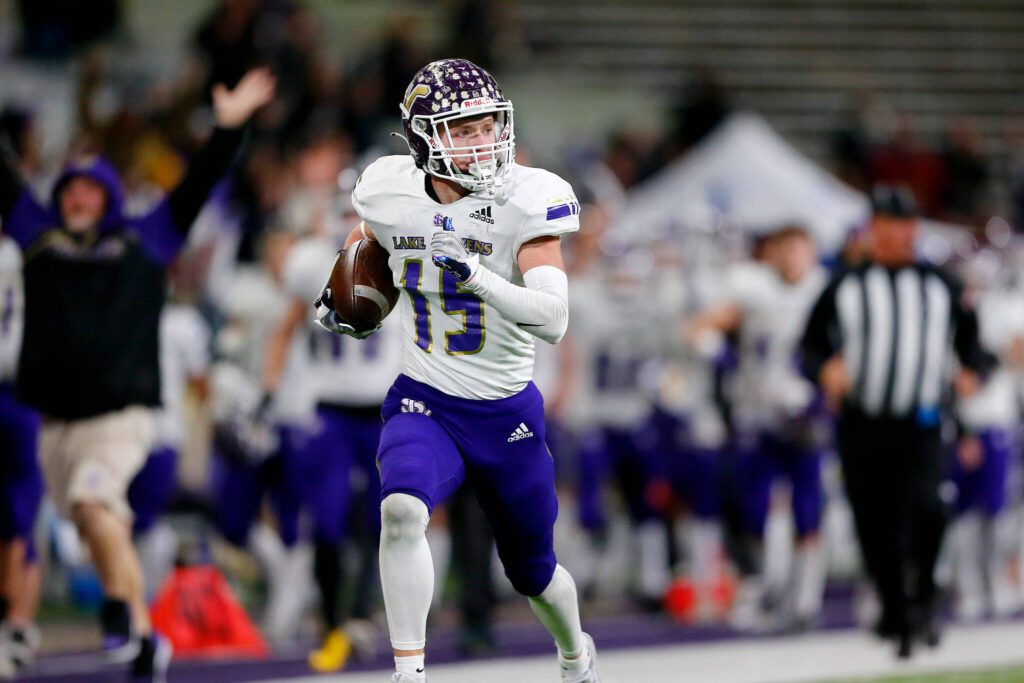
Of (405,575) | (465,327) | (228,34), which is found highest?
(228,34)

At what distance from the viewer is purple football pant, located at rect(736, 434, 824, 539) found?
895cm

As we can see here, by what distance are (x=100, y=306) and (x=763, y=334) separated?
13.5ft

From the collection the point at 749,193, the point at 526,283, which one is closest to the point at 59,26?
the point at 749,193

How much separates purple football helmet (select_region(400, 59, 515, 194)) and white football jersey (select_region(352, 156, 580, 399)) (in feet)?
0.27

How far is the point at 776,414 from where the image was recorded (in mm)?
9039

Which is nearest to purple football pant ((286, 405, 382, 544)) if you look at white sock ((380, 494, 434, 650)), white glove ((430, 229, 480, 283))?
white sock ((380, 494, 434, 650))

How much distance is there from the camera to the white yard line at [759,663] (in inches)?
260

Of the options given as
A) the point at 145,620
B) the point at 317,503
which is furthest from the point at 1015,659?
the point at 145,620

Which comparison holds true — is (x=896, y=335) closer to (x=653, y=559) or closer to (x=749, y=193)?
(x=653, y=559)

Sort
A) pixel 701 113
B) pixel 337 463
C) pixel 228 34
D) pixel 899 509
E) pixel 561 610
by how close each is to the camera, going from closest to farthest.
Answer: pixel 561 610
pixel 899 509
pixel 337 463
pixel 228 34
pixel 701 113

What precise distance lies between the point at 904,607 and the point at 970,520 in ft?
9.32

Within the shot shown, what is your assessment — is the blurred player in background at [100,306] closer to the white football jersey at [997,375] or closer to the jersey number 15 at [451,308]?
the jersey number 15 at [451,308]

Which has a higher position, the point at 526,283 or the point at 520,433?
the point at 526,283

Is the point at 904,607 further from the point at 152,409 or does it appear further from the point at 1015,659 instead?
the point at 152,409
